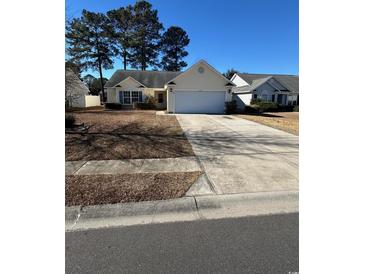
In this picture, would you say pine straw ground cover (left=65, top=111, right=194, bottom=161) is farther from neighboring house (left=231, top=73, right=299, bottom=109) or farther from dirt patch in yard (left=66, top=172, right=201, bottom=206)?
neighboring house (left=231, top=73, right=299, bottom=109)

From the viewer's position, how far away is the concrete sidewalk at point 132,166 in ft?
15.9

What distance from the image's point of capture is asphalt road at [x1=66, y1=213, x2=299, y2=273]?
86.7 inches

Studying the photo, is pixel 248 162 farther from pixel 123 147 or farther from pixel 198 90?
pixel 198 90

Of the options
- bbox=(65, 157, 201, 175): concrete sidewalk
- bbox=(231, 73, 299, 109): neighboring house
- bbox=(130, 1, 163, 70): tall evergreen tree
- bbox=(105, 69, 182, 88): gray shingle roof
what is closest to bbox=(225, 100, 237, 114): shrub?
bbox=(231, 73, 299, 109): neighboring house

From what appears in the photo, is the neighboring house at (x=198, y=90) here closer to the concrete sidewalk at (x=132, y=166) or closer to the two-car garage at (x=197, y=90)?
the two-car garage at (x=197, y=90)

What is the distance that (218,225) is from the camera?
2939mm

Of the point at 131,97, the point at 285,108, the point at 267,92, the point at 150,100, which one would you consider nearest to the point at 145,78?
the point at 131,97

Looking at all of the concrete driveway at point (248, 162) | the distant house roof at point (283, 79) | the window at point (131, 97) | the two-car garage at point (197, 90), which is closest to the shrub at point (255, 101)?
the distant house roof at point (283, 79)

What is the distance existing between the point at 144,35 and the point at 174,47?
25.1ft

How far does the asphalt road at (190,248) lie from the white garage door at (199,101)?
18.0 meters

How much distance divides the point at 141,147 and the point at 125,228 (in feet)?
13.7

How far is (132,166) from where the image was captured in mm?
5207

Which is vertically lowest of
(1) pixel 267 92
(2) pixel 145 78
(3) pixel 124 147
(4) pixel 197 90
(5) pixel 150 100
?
(3) pixel 124 147

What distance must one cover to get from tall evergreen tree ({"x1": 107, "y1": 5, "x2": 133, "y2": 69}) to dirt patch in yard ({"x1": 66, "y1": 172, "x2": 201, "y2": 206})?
3797 centimetres
